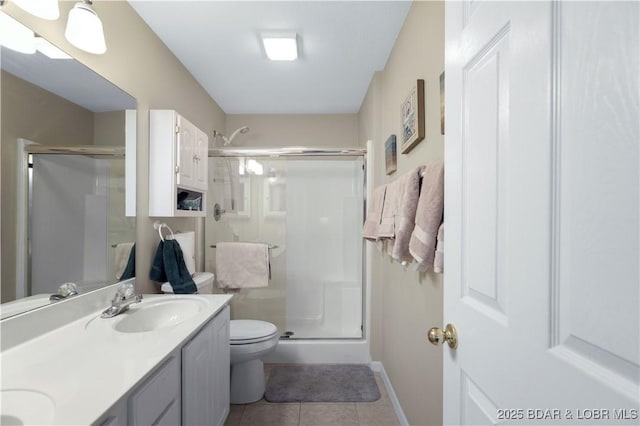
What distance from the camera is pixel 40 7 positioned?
107 cm

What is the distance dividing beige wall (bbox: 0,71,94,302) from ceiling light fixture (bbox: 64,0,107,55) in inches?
9.9

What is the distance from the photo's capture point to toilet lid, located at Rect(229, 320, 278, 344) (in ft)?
6.56

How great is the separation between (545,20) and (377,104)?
6.63 feet

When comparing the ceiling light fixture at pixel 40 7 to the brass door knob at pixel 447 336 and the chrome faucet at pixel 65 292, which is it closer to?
the chrome faucet at pixel 65 292

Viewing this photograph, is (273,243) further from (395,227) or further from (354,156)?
(395,227)

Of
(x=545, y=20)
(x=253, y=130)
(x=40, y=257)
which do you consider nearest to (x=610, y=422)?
(x=545, y=20)

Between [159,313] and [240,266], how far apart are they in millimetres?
1064

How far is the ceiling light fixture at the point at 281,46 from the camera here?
1896 millimetres

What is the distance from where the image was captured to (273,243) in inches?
108

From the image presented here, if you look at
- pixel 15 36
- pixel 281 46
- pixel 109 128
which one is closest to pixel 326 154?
pixel 281 46

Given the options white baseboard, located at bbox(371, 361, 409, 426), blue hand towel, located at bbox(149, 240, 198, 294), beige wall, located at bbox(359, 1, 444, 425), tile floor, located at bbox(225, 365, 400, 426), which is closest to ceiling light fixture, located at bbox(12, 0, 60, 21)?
blue hand towel, located at bbox(149, 240, 198, 294)

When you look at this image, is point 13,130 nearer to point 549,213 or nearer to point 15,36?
point 15,36

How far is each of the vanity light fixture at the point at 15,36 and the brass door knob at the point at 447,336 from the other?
64.4 inches

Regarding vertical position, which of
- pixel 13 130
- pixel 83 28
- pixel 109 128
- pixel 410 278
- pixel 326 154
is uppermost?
pixel 83 28
